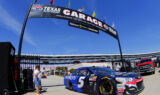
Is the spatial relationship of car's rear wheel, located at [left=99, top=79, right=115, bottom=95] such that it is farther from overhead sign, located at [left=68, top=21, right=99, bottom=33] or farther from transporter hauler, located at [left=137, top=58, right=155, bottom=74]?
transporter hauler, located at [left=137, top=58, right=155, bottom=74]

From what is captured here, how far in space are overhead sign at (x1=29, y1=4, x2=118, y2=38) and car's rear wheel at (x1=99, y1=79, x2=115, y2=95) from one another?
629cm

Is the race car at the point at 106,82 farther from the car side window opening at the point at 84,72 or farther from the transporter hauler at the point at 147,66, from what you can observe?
the transporter hauler at the point at 147,66

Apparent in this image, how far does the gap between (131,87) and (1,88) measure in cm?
474

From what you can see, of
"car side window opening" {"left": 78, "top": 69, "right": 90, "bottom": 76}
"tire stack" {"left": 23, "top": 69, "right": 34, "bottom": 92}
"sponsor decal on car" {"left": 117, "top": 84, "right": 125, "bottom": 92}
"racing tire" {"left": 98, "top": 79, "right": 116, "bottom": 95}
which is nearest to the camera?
"sponsor decal on car" {"left": 117, "top": 84, "right": 125, "bottom": 92}

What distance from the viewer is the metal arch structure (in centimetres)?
825

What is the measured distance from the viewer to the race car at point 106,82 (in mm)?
4535

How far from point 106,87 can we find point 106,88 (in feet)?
0.13

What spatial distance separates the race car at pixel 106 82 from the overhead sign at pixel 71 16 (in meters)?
4.90

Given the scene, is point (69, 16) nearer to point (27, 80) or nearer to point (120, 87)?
point (27, 80)

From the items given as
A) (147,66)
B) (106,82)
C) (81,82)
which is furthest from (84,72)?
(147,66)

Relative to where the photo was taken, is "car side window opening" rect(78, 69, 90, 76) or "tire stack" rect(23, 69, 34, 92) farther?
"tire stack" rect(23, 69, 34, 92)

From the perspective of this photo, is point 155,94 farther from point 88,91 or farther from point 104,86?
point 88,91

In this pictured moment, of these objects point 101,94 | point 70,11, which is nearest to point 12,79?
point 101,94

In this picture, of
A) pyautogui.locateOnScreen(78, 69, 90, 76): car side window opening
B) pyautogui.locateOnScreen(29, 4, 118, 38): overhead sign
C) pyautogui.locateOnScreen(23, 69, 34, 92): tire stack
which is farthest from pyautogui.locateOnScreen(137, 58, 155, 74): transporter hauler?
pyautogui.locateOnScreen(23, 69, 34, 92): tire stack
